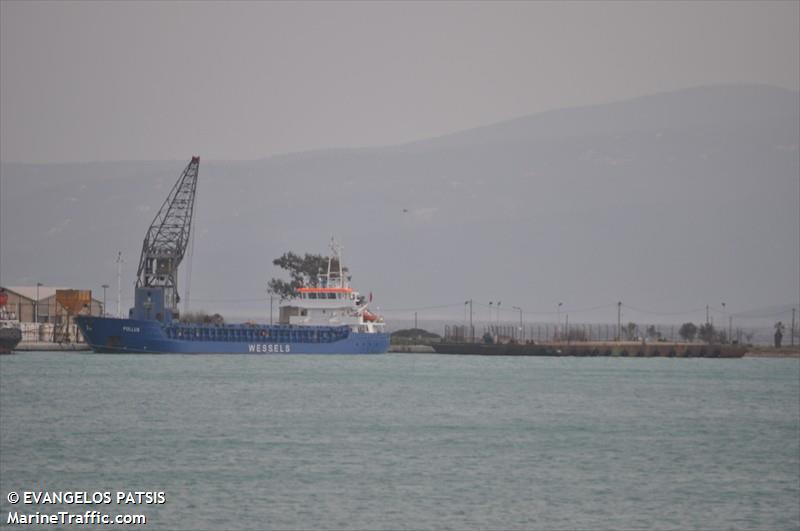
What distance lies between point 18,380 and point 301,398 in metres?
17.9

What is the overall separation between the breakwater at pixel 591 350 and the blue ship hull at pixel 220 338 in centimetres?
1292

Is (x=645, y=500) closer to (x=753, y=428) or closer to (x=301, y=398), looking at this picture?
(x=753, y=428)

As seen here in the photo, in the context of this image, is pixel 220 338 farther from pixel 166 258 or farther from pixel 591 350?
pixel 591 350

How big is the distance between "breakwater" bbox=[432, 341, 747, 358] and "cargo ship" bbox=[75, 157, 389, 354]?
10.8 metres

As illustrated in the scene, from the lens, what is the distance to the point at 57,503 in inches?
1453

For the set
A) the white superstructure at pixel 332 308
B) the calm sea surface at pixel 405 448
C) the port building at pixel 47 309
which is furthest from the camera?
the port building at pixel 47 309

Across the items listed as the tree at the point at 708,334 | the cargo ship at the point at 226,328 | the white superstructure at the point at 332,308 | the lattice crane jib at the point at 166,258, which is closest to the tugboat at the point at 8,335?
the cargo ship at the point at 226,328

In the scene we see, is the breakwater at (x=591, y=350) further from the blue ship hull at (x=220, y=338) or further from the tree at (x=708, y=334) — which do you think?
the tree at (x=708, y=334)

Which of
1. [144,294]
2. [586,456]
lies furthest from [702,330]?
[586,456]

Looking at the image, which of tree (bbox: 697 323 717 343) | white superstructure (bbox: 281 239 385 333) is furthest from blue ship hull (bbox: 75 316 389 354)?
tree (bbox: 697 323 717 343)

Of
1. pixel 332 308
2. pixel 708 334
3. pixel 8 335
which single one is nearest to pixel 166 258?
pixel 332 308

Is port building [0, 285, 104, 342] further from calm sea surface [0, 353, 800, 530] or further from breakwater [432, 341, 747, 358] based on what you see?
breakwater [432, 341, 747, 358]

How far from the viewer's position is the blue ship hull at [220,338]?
11075cm

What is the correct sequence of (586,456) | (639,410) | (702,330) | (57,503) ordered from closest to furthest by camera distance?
(57,503) → (586,456) → (639,410) → (702,330)
